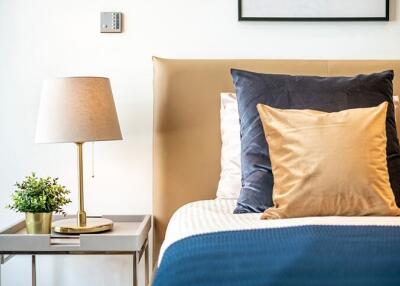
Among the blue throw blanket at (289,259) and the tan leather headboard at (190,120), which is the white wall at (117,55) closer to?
the tan leather headboard at (190,120)

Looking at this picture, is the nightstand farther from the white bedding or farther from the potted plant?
the white bedding

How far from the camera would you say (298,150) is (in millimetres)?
1949

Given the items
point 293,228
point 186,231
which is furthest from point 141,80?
point 293,228

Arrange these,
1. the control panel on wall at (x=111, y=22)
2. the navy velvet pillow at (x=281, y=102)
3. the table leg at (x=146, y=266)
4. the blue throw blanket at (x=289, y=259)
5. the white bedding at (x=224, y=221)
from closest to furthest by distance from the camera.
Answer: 1. the blue throw blanket at (x=289, y=259)
2. the white bedding at (x=224, y=221)
3. the navy velvet pillow at (x=281, y=102)
4. the table leg at (x=146, y=266)
5. the control panel on wall at (x=111, y=22)

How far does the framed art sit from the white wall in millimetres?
37

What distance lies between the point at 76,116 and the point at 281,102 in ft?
2.61

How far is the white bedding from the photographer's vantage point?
1.62m

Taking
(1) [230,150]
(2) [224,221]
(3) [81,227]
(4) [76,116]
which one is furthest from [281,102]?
(3) [81,227]

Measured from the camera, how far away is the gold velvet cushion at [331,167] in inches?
74.2

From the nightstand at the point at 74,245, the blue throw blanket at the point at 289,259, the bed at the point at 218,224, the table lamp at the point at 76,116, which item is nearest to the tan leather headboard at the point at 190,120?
the bed at the point at 218,224

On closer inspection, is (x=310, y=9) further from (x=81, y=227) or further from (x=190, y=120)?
(x=81, y=227)

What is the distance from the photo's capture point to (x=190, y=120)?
2.59m

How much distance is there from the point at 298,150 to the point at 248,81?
0.48 m

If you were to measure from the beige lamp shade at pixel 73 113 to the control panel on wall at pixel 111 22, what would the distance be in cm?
47
